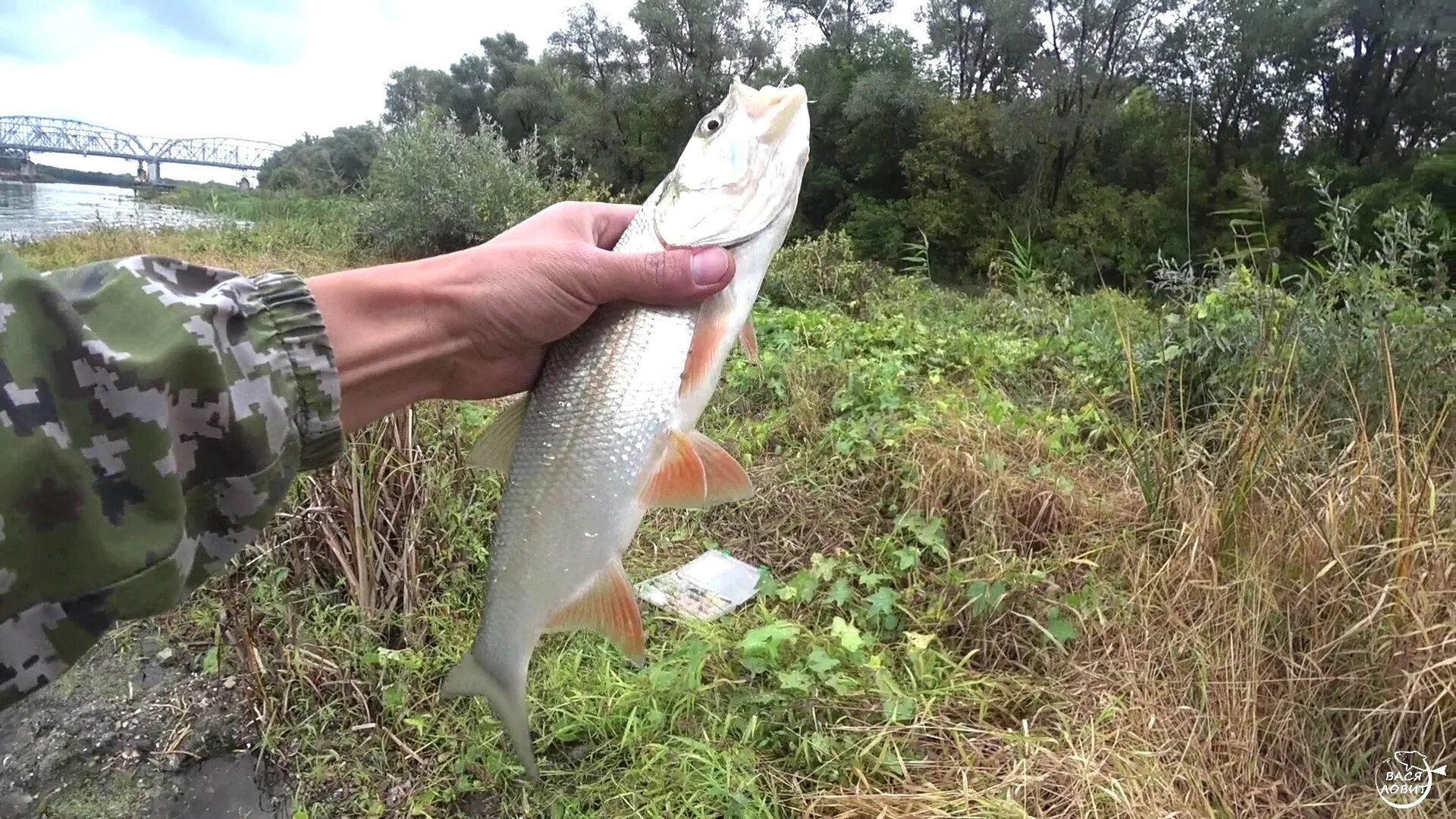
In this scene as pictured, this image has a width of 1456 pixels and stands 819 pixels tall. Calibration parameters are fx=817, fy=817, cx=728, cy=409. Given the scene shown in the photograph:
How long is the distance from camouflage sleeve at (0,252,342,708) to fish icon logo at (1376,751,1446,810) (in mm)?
3333

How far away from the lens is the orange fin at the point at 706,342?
2076mm

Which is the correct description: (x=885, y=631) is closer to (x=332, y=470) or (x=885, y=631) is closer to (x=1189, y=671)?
(x=1189, y=671)

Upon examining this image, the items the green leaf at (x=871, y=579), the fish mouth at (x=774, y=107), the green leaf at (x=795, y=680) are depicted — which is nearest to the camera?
the fish mouth at (x=774, y=107)

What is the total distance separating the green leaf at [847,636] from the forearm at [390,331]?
1734 millimetres

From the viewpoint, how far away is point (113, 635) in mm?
3801

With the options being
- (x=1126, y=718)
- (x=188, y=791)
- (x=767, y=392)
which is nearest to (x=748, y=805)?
(x=1126, y=718)

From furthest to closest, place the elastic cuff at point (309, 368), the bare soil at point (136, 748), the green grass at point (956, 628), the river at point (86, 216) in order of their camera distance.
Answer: the river at point (86, 216)
the bare soil at point (136, 748)
the green grass at point (956, 628)
the elastic cuff at point (309, 368)

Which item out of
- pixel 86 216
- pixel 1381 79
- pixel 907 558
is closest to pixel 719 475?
pixel 907 558

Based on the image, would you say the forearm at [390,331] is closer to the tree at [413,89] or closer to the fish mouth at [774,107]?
the fish mouth at [774,107]

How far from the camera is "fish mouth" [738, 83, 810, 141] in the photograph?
2127 millimetres

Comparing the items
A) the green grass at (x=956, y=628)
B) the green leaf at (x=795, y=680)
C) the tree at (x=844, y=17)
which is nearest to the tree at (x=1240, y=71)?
the tree at (x=844, y=17)

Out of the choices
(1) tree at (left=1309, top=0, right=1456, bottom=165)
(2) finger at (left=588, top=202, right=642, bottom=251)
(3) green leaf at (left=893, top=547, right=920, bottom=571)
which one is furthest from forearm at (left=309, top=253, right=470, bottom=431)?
(1) tree at (left=1309, top=0, right=1456, bottom=165)

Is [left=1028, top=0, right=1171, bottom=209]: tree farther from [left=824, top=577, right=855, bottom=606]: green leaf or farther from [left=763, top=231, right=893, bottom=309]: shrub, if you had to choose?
[left=824, top=577, right=855, bottom=606]: green leaf

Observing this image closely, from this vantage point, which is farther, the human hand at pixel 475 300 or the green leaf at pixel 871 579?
the green leaf at pixel 871 579
